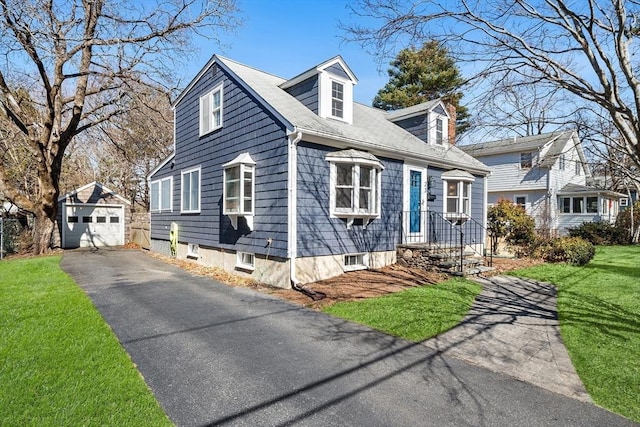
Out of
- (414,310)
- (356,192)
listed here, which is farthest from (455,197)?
(414,310)

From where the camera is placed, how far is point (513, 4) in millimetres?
5246

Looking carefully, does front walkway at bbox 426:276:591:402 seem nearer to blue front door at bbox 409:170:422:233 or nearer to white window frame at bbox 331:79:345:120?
blue front door at bbox 409:170:422:233

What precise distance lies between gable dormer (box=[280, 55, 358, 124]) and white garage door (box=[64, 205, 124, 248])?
14779 mm

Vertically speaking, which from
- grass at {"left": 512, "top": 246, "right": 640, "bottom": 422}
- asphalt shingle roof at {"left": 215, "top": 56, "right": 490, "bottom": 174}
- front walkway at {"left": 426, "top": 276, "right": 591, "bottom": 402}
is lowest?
front walkway at {"left": 426, "top": 276, "right": 591, "bottom": 402}

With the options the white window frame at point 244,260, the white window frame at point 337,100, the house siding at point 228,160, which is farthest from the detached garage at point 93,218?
the white window frame at point 337,100

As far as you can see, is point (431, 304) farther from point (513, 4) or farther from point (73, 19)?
point (73, 19)

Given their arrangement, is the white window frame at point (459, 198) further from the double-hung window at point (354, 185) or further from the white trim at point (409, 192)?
the double-hung window at point (354, 185)

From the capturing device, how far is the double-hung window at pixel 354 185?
969 cm

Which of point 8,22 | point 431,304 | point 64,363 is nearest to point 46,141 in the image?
point 8,22

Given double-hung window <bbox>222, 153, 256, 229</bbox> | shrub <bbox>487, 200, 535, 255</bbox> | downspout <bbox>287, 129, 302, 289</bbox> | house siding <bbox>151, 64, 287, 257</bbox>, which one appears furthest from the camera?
shrub <bbox>487, 200, 535, 255</bbox>

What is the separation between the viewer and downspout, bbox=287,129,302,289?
8.75 meters

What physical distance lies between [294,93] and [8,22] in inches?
388

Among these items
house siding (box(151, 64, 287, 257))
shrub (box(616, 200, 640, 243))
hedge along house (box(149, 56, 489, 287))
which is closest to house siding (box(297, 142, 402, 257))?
hedge along house (box(149, 56, 489, 287))

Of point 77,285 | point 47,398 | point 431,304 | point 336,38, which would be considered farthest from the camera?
point 77,285
